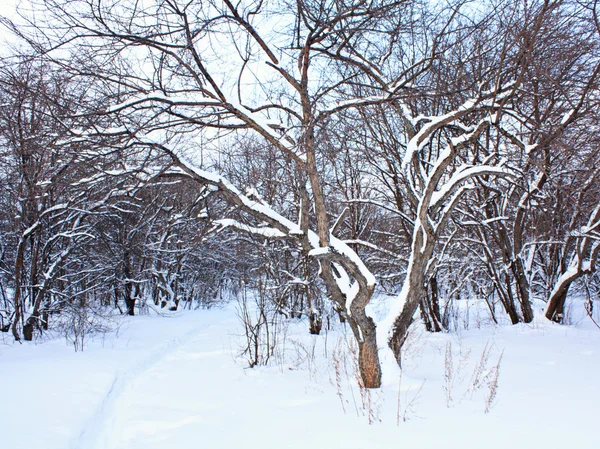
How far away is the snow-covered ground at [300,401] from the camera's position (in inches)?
152

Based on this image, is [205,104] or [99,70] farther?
[205,104]

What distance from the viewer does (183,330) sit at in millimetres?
13500

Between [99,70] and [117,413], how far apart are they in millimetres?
4332

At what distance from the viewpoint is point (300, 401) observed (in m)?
5.15

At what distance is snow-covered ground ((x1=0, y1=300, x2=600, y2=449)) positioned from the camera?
385 centimetres

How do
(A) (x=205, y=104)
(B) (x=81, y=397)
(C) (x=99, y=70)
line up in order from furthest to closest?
(B) (x=81, y=397)
(A) (x=205, y=104)
(C) (x=99, y=70)

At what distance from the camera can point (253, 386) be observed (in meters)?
6.02

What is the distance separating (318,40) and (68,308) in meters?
9.59

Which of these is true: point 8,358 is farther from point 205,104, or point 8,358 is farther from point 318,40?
point 318,40

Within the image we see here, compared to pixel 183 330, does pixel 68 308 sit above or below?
above

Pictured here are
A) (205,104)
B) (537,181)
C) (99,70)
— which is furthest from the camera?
(537,181)

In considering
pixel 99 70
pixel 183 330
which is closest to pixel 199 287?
pixel 183 330

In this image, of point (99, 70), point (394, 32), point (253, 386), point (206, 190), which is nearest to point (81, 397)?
point (253, 386)

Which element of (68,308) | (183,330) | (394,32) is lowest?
(183,330)
